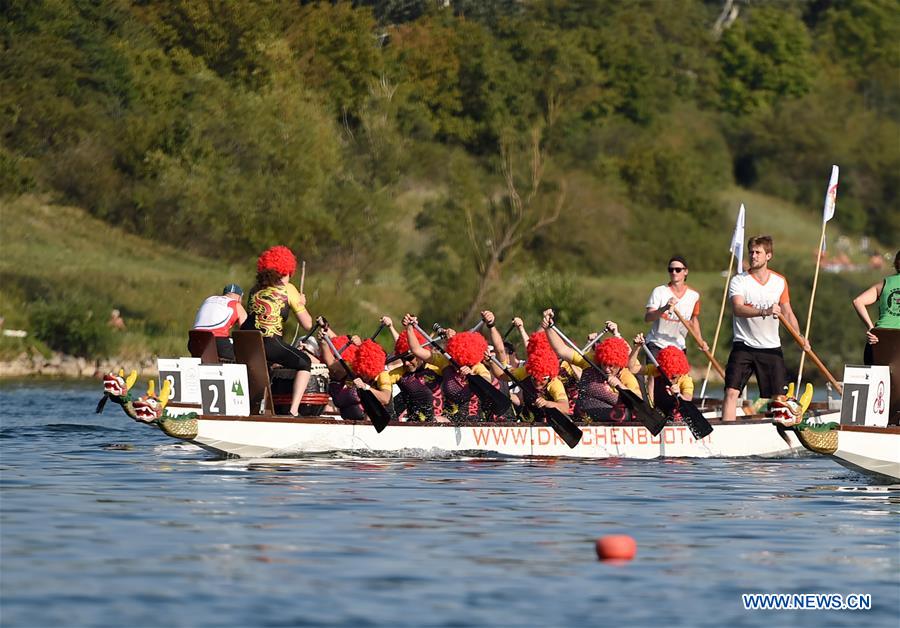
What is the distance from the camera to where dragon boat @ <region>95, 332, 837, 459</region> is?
18.5 m

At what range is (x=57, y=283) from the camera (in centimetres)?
→ 4997

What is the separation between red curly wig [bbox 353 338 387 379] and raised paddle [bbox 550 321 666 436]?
184cm

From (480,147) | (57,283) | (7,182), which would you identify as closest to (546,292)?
(57,283)

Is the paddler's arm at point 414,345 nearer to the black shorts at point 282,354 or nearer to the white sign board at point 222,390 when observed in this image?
the black shorts at point 282,354

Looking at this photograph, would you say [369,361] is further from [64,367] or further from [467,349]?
[64,367]

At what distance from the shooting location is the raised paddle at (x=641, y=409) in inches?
785

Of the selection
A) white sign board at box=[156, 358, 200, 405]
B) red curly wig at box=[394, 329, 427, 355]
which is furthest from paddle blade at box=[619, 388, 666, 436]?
white sign board at box=[156, 358, 200, 405]

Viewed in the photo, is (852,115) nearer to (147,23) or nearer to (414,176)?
(414,176)

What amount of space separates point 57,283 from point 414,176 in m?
18.0

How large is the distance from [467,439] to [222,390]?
2644 millimetres

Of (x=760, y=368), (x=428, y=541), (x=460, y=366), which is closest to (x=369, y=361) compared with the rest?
(x=460, y=366)

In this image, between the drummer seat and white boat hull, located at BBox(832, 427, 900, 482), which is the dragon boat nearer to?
the drummer seat

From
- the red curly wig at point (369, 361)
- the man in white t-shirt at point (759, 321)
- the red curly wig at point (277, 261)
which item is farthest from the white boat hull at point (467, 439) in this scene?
the red curly wig at point (277, 261)

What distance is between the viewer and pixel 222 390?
1861cm
